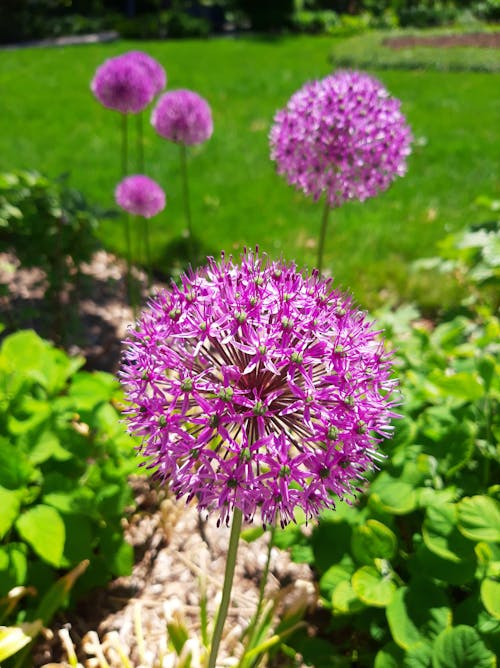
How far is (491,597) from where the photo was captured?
6.56ft

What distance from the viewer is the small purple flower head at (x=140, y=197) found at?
153 inches

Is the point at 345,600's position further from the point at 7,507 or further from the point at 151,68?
the point at 151,68

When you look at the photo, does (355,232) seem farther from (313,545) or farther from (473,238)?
(313,545)

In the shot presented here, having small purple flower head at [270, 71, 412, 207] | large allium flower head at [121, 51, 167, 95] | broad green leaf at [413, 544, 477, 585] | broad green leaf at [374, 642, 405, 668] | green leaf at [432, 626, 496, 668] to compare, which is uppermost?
large allium flower head at [121, 51, 167, 95]

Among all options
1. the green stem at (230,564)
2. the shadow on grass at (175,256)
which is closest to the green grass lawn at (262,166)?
the shadow on grass at (175,256)

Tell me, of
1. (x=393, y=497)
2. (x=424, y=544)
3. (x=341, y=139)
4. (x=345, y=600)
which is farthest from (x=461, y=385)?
(x=341, y=139)

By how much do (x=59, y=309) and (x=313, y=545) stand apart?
273cm

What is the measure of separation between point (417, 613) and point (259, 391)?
1054 millimetres

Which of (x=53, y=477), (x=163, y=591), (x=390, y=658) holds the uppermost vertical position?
(x=53, y=477)

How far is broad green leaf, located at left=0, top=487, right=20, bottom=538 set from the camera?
6.75ft

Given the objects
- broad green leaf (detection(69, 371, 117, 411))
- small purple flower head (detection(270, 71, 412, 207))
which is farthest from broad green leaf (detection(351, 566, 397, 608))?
small purple flower head (detection(270, 71, 412, 207))

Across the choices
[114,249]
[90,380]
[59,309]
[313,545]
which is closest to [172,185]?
[114,249]

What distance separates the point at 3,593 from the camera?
2.22 metres

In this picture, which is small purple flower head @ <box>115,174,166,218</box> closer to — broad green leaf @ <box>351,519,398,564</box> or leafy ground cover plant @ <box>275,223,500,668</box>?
leafy ground cover plant @ <box>275,223,500,668</box>
